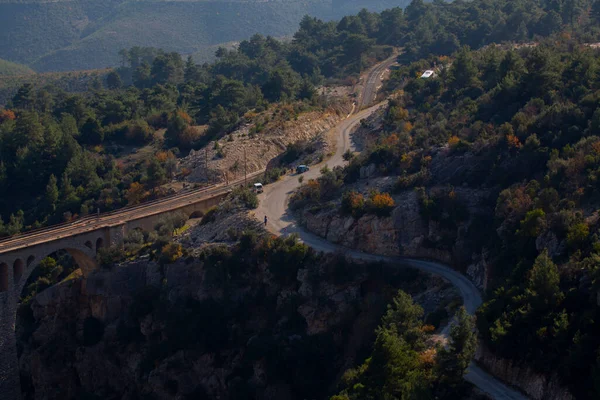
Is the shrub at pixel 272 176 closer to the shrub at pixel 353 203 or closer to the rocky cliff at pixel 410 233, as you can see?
the rocky cliff at pixel 410 233

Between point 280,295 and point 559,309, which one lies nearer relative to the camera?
point 559,309

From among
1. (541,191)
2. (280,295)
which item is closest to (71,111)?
(280,295)

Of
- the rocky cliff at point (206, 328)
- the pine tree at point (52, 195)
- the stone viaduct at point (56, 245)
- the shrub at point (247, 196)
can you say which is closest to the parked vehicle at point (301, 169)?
the shrub at point (247, 196)

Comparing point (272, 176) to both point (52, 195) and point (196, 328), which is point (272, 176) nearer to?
point (196, 328)

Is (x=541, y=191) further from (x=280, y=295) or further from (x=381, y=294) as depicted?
(x=280, y=295)

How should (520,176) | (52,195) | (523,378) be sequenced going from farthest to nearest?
(52,195) → (520,176) → (523,378)

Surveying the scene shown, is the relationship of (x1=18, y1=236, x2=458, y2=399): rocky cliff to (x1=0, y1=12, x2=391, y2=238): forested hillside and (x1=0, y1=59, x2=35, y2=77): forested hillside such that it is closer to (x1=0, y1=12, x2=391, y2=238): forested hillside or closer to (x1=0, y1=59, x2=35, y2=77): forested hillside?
(x1=0, y1=12, x2=391, y2=238): forested hillside

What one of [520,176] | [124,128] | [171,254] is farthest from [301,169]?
[124,128]
